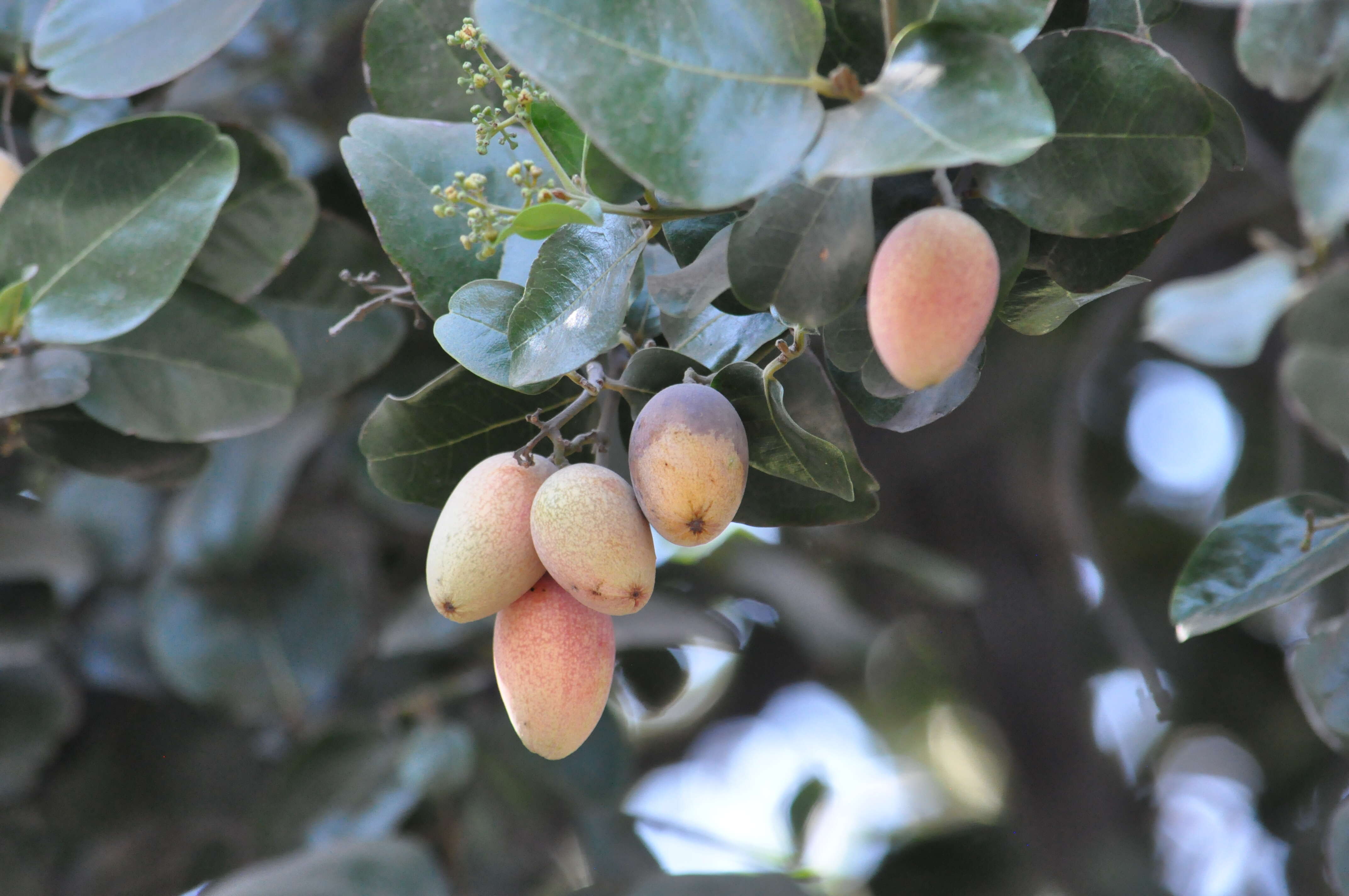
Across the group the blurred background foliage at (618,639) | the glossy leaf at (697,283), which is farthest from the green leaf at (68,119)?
the glossy leaf at (697,283)

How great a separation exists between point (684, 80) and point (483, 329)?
185mm

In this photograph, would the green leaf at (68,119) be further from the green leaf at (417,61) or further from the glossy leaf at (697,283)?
the glossy leaf at (697,283)

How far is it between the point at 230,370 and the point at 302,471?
873 mm

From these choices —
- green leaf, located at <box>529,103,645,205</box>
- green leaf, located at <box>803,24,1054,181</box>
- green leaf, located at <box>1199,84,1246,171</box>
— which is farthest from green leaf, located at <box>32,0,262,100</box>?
green leaf, located at <box>1199,84,1246,171</box>

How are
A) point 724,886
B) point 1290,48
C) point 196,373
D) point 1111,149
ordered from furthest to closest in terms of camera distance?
point 724,886 < point 196,373 < point 1290,48 < point 1111,149

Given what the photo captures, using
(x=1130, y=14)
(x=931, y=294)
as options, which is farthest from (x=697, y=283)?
(x=1130, y=14)

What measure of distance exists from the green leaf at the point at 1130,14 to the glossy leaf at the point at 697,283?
250 mm

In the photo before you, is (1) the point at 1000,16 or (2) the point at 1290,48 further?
(2) the point at 1290,48

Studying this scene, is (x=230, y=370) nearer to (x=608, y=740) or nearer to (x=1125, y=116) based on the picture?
(x=1125, y=116)

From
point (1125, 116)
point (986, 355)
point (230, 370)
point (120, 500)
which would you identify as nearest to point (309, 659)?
point (120, 500)

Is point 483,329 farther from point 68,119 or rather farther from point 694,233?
point 68,119

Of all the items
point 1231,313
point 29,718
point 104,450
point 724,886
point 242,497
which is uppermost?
point 104,450

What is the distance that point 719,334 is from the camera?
28.1 inches

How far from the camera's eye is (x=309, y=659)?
65.7 inches
